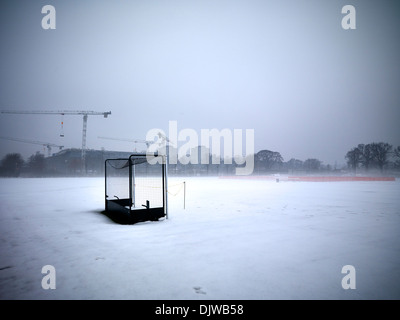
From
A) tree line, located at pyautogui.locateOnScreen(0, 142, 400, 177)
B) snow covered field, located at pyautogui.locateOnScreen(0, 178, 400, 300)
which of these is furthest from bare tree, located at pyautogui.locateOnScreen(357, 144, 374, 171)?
snow covered field, located at pyautogui.locateOnScreen(0, 178, 400, 300)

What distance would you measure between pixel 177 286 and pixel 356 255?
3.99m

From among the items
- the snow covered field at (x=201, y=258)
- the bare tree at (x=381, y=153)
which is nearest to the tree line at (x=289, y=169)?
the bare tree at (x=381, y=153)

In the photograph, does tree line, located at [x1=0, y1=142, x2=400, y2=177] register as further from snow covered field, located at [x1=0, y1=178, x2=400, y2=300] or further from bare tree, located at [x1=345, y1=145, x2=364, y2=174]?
snow covered field, located at [x1=0, y1=178, x2=400, y2=300]

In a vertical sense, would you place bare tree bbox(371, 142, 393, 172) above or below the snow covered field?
above

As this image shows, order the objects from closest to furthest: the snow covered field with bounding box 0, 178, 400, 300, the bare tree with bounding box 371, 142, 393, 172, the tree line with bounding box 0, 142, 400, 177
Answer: the snow covered field with bounding box 0, 178, 400, 300, the tree line with bounding box 0, 142, 400, 177, the bare tree with bounding box 371, 142, 393, 172

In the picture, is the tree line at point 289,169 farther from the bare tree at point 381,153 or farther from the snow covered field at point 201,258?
the snow covered field at point 201,258

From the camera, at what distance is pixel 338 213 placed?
899 centimetres

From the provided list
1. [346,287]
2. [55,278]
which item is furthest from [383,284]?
[55,278]

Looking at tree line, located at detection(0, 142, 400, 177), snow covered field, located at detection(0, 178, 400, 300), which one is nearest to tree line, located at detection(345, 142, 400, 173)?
tree line, located at detection(0, 142, 400, 177)

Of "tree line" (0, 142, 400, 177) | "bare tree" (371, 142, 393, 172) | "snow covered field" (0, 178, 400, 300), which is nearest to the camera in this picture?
"snow covered field" (0, 178, 400, 300)

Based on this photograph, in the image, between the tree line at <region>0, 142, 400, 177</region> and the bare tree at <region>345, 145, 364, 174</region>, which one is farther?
the bare tree at <region>345, 145, 364, 174</region>

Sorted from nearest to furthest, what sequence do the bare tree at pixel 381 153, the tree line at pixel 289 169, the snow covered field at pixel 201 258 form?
the snow covered field at pixel 201 258 → the tree line at pixel 289 169 → the bare tree at pixel 381 153

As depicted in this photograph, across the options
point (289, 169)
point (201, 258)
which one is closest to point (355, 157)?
point (289, 169)

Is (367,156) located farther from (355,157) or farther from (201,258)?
(201,258)
